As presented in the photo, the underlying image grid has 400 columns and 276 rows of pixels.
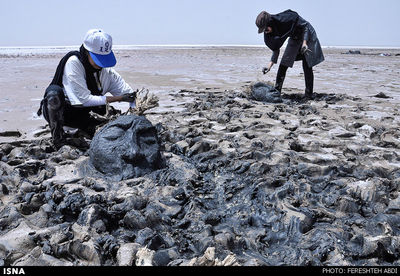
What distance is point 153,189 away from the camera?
2.61 meters

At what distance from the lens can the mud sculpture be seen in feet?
8.91

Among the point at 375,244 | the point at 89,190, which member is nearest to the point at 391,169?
the point at 375,244

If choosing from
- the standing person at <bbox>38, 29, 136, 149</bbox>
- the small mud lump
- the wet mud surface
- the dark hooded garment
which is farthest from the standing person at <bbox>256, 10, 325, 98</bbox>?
the standing person at <bbox>38, 29, 136, 149</bbox>

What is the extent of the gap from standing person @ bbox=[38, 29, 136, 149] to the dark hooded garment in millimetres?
3152

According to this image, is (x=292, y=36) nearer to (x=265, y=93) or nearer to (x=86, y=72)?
(x=265, y=93)

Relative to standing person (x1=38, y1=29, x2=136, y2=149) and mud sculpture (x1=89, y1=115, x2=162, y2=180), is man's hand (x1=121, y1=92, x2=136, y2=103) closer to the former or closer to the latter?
standing person (x1=38, y1=29, x2=136, y2=149)

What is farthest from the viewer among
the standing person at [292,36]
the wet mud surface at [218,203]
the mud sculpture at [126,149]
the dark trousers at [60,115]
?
the standing person at [292,36]

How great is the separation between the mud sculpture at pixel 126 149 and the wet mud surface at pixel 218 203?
0.34 ft

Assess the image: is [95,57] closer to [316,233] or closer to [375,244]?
[316,233]

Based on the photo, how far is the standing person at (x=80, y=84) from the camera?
3.09m

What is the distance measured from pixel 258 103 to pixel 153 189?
3.32m

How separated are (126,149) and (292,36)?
4202mm

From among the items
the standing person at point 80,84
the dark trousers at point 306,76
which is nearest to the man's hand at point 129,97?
the standing person at point 80,84

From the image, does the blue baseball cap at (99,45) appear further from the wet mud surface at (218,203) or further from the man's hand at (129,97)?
the wet mud surface at (218,203)
